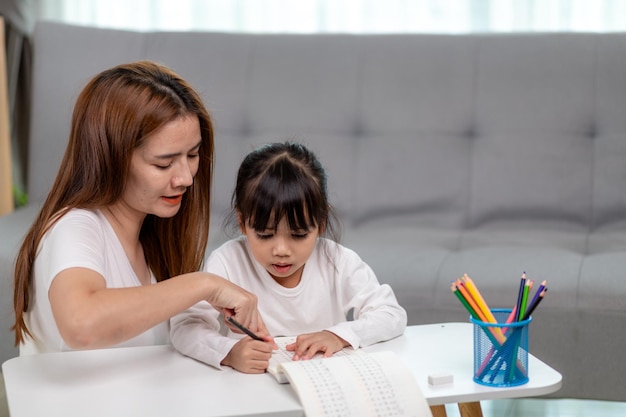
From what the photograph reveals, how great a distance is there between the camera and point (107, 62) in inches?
107

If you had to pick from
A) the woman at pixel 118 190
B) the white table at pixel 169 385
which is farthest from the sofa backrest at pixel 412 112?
the white table at pixel 169 385

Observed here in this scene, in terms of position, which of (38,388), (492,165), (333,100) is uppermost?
(333,100)

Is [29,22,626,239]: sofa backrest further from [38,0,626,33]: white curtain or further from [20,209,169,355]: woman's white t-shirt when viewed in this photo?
[20,209,169,355]: woman's white t-shirt

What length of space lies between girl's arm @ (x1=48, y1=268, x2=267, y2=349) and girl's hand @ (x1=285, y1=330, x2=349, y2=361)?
0.39ft

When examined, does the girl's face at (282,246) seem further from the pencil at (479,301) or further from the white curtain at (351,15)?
the white curtain at (351,15)

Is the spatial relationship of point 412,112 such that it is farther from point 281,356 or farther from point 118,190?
point 281,356

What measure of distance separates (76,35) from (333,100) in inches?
31.0

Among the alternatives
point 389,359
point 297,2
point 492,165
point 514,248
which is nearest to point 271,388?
point 389,359

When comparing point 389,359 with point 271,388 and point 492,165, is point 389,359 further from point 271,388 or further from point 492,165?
point 492,165

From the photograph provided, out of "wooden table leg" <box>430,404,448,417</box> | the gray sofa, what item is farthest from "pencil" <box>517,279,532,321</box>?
the gray sofa

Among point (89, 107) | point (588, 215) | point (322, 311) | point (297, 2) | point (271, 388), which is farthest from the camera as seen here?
point (297, 2)

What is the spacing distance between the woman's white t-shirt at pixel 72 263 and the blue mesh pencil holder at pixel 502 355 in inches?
20.6

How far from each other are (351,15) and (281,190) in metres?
1.86

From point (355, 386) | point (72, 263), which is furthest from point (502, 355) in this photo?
point (72, 263)
